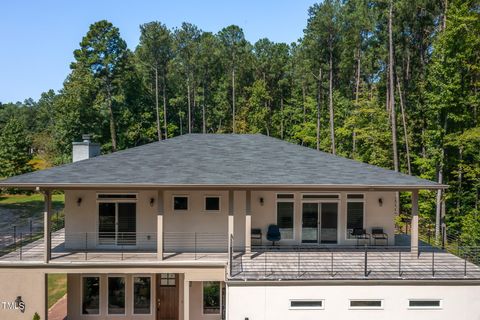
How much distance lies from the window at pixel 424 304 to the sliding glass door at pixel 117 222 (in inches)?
391

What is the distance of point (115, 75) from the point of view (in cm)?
4794

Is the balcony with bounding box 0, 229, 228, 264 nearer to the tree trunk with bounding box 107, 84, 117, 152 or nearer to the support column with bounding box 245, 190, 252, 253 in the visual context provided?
the support column with bounding box 245, 190, 252, 253

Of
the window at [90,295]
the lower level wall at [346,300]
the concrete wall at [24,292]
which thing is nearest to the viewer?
the lower level wall at [346,300]

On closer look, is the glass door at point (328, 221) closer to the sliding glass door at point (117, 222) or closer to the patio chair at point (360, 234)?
the patio chair at point (360, 234)

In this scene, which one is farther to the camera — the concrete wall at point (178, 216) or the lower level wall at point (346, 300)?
the concrete wall at point (178, 216)

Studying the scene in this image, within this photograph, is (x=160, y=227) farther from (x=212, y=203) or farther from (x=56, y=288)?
(x=56, y=288)

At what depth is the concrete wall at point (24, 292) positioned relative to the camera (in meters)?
13.9

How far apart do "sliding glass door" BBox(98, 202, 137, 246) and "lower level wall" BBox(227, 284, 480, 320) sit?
5.30m

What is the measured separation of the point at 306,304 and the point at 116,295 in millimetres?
7445

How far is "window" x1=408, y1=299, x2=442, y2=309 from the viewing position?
1300 centimetres

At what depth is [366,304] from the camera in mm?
12977

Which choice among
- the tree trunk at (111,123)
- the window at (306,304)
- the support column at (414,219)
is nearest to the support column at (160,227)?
the window at (306,304)

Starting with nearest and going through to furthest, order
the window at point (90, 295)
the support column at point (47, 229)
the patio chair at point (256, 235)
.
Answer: the support column at point (47, 229) → the window at point (90, 295) → the patio chair at point (256, 235)

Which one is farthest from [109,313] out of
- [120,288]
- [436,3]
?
[436,3]
